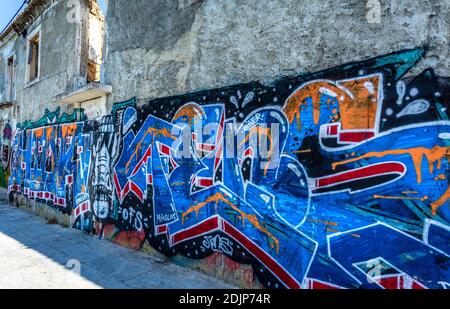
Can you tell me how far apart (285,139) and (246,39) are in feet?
4.24

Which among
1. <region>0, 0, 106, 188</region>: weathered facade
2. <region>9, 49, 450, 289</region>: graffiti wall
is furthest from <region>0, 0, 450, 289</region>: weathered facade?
<region>0, 0, 106, 188</region>: weathered facade

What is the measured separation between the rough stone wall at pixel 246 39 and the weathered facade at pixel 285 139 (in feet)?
0.05

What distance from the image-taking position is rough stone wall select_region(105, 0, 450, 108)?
7.58ft

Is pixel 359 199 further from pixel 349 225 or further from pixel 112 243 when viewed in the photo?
pixel 112 243

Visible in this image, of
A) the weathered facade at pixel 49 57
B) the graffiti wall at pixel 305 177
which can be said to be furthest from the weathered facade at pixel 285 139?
the weathered facade at pixel 49 57

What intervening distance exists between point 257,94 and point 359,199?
1.49 meters

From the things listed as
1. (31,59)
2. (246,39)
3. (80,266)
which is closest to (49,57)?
(31,59)

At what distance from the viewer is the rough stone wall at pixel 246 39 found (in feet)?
7.58

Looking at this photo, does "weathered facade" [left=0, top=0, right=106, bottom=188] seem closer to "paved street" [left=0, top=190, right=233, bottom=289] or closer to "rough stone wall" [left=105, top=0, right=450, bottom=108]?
"rough stone wall" [left=105, top=0, right=450, bottom=108]

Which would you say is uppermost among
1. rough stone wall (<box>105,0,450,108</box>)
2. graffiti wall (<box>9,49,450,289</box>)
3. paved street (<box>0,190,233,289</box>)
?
rough stone wall (<box>105,0,450,108</box>)

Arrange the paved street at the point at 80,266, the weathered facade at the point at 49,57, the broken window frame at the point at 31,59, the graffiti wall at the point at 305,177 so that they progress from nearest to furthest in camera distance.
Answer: the graffiti wall at the point at 305,177
the paved street at the point at 80,266
the weathered facade at the point at 49,57
the broken window frame at the point at 31,59

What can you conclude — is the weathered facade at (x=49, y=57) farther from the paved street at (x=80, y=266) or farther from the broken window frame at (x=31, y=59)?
the paved street at (x=80, y=266)

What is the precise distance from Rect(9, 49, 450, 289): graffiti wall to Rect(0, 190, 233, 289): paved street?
1.04 feet

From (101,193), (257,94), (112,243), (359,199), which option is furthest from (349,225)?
(101,193)
